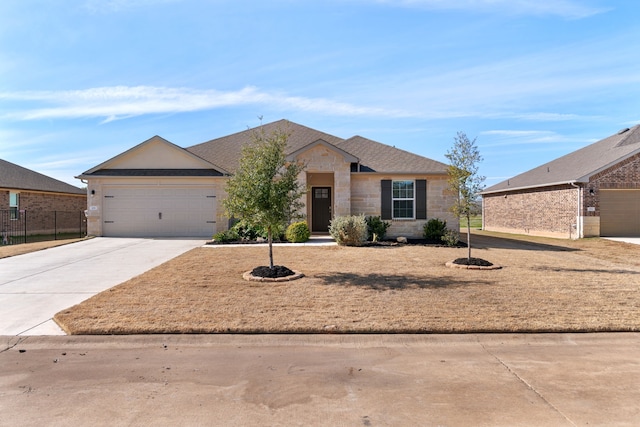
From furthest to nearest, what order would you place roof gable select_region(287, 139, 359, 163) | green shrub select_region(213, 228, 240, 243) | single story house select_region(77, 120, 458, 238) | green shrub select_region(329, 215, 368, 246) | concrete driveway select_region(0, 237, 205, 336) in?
1. single story house select_region(77, 120, 458, 238)
2. roof gable select_region(287, 139, 359, 163)
3. green shrub select_region(213, 228, 240, 243)
4. green shrub select_region(329, 215, 368, 246)
5. concrete driveway select_region(0, 237, 205, 336)

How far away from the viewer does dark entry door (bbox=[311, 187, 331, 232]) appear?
1992 centimetres

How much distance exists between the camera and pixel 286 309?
21.9 feet

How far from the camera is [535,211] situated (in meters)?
24.5

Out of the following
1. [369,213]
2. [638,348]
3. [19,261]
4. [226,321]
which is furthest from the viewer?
[369,213]

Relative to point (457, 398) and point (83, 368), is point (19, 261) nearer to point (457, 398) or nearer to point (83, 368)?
point (83, 368)

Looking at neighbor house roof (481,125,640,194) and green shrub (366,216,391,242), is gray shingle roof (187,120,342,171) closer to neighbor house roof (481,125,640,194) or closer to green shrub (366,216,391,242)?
green shrub (366,216,391,242)

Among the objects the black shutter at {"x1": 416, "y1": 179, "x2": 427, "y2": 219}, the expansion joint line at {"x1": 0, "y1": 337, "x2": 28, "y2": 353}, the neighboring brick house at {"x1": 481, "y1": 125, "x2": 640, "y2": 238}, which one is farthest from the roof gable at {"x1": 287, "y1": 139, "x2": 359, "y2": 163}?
the expansion joint line at {"x1": 0, "y1": 337, "x2": 28, "y2": 353}

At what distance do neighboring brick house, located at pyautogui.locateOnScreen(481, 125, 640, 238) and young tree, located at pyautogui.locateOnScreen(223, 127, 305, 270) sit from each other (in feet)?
57.5

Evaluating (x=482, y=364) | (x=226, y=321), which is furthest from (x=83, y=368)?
(x=482, y=364)

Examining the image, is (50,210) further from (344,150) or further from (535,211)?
(535,211)

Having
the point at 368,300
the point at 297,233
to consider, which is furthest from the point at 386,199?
the point at 368,300

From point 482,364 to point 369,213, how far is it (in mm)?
13342

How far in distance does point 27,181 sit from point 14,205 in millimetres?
2187

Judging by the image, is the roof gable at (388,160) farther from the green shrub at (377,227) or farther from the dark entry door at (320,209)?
the dark entry door at (320,209)
